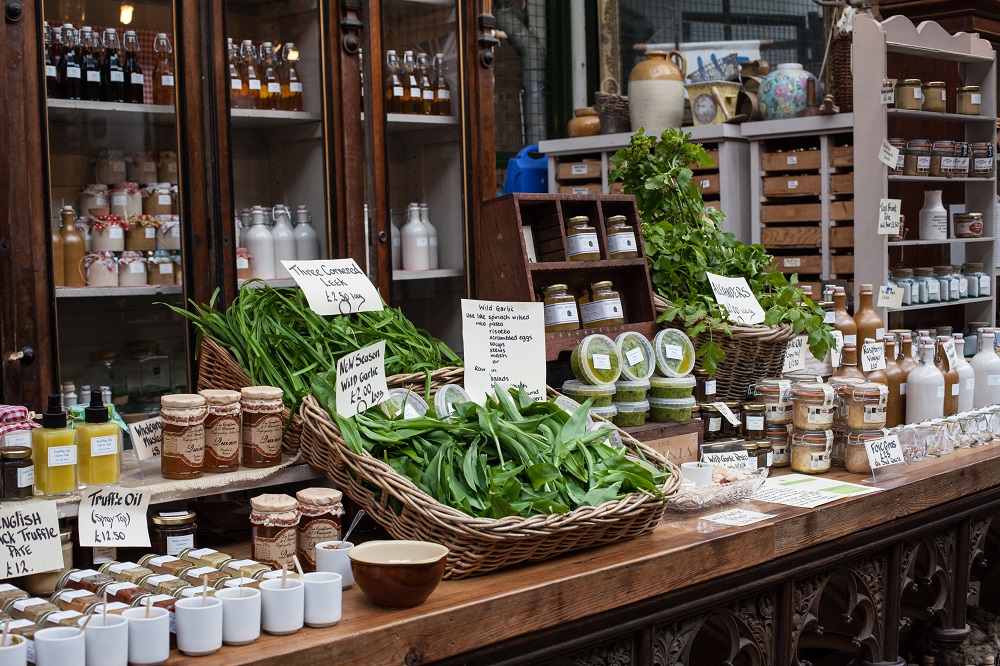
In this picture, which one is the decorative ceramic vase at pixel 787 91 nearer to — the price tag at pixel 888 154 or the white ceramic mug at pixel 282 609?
the price tag at pixel 888 154

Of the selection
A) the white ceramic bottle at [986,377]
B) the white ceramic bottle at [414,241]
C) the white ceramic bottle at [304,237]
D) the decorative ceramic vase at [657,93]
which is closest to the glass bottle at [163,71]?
the white ceramic bottle at [304,237]

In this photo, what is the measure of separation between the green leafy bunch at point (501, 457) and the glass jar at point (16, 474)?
509mm

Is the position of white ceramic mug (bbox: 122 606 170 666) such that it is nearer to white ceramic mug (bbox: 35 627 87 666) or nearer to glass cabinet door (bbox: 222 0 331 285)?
white ceramic mug (bbox: 35 627 87 666)

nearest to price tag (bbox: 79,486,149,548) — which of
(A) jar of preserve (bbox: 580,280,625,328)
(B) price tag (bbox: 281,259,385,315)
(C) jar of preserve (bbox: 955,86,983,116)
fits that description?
(B) price tag (bbox: 281,259,385,315)

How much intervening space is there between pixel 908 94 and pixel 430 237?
8.49ft

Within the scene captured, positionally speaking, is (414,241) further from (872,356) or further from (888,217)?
(888,217)

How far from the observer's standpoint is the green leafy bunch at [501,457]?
5.92 feet

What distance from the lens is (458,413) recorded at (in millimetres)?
2057

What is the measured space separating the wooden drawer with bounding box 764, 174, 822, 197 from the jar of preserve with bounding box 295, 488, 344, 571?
3917mm

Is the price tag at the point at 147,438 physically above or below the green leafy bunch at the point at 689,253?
below

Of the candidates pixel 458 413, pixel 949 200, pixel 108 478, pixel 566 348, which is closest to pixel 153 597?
pixel 108 478

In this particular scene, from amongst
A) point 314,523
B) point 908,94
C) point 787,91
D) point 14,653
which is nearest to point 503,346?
point 314,523

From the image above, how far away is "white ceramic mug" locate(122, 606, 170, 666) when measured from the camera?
140 cm

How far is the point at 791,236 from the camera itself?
5266mm
